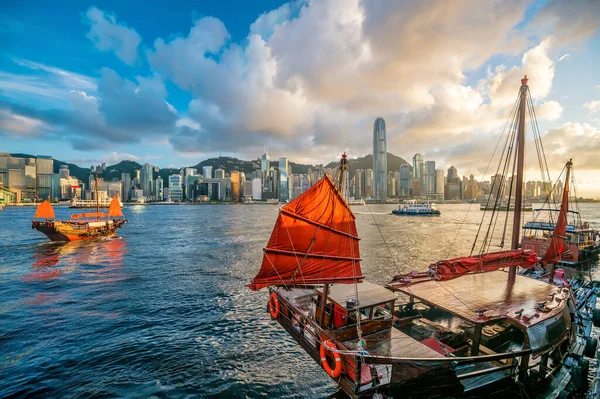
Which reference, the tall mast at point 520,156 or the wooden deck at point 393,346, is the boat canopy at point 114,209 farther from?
the tall mast at point 520,156

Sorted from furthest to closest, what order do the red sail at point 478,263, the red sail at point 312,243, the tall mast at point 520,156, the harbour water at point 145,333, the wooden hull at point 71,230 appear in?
the wooden hull at point 71,230, the tall mast at point 520,156, the red sail at point 312,243, the harbour water at point 145,333, the red sail at point 478,263

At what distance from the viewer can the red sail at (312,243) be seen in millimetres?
15164

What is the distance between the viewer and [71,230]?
185 ft

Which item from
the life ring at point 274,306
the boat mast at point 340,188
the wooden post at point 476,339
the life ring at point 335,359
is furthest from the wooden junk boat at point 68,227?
the wooden post at point 476,339

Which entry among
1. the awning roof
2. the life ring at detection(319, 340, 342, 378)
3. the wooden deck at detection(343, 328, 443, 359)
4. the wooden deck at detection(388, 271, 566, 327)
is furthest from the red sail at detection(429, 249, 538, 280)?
the life ring at detection(319, 340, 342, 378)

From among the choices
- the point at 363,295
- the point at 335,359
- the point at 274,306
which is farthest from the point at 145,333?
the point at 363,295

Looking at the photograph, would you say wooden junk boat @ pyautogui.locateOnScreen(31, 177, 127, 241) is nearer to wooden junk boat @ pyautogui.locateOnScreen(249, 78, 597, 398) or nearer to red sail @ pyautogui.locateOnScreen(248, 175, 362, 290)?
wooden junk boat @ pyautogui.locateOnScreen(249, 78, 597, 398)

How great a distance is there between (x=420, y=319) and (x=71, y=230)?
6733 centimetres

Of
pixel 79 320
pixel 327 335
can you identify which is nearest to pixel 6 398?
pixel 79 320

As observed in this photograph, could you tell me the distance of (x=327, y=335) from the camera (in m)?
11.8

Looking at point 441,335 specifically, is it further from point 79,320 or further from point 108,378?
point 79,320

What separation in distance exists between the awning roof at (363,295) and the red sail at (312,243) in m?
0.88

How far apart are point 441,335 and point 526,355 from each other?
3.31 m

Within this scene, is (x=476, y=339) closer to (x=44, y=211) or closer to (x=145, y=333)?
(x=145, y=333)
